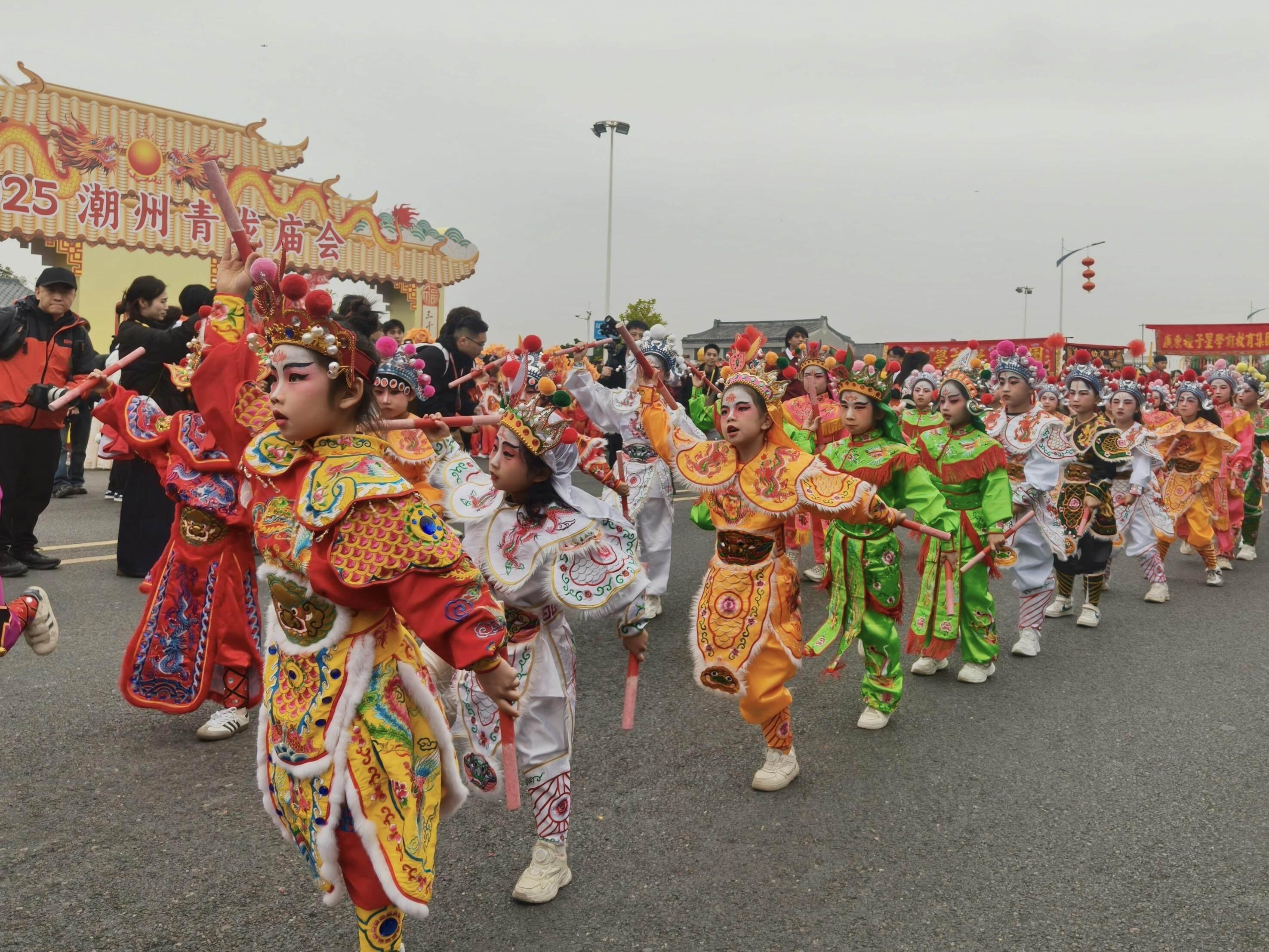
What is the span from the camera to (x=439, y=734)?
2311mm

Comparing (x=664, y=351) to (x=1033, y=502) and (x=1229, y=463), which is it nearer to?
(x=1033, y=502)

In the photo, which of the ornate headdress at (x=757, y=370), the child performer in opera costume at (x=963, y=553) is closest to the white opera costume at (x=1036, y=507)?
the child performer in opera costume at (x=963, y=553)

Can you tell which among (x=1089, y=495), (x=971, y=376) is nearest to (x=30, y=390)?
(x=971, y=376)

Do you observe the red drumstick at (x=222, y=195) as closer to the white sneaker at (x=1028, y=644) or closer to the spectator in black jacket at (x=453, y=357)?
the spectator in black jacket at (x=453, y=357)

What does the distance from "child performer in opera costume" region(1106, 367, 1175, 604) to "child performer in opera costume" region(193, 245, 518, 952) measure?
6540 mm

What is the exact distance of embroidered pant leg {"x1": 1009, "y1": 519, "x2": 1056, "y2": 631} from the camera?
21.6ft

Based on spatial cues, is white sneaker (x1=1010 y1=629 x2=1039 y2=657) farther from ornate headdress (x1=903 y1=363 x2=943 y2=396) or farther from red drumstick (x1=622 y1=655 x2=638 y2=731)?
red drumstick (x1=622 y1=655 x2=638 y2=731)

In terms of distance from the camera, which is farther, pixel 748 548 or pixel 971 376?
pixel 971 376

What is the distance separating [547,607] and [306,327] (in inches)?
54.9

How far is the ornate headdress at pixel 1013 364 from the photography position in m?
7.25

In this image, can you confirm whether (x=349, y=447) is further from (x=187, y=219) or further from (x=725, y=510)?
(x=187, y=219)

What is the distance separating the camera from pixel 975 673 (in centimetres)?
582

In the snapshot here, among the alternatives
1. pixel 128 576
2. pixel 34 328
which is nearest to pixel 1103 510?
pixel 128 576

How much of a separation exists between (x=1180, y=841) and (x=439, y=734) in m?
3.00
